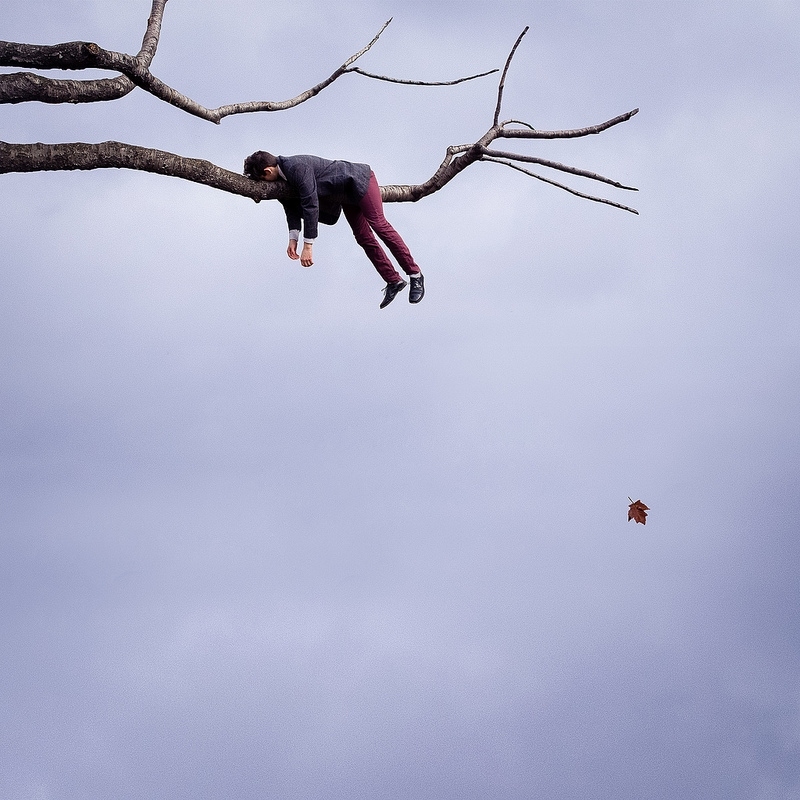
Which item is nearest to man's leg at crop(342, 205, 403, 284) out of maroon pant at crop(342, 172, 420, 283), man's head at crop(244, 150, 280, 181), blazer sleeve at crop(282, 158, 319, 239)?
maroon pant at crop(342, 172, 420, 283)

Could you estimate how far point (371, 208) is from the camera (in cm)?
833

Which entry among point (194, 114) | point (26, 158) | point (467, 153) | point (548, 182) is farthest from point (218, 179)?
point (548, 182)

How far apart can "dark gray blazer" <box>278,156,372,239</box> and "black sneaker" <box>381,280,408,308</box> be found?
84 centimetres

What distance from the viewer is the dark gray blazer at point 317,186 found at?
7867 millimetres

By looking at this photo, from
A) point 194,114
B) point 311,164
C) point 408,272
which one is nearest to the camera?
point 194,114

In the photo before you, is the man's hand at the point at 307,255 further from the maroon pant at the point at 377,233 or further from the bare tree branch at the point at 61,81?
the bare tree branch at the point at 61,81

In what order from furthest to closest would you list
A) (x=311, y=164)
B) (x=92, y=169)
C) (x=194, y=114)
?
(x=311, y=164), (x=194, y=114), (x=92, y=169)

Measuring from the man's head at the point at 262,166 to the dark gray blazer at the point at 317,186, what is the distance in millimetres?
85

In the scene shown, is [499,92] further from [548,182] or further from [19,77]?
[19,77]

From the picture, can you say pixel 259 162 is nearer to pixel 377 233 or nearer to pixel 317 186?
pixel 317 186

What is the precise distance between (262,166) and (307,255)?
0.83 metres

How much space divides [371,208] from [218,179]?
56.8 inches

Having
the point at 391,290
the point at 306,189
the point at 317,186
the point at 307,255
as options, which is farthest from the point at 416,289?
the point at 306,189

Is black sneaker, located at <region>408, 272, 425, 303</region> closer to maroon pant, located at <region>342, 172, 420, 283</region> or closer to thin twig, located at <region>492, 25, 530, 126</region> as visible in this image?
maroon pant, located at <region>342, 172, 420, 283</region>
